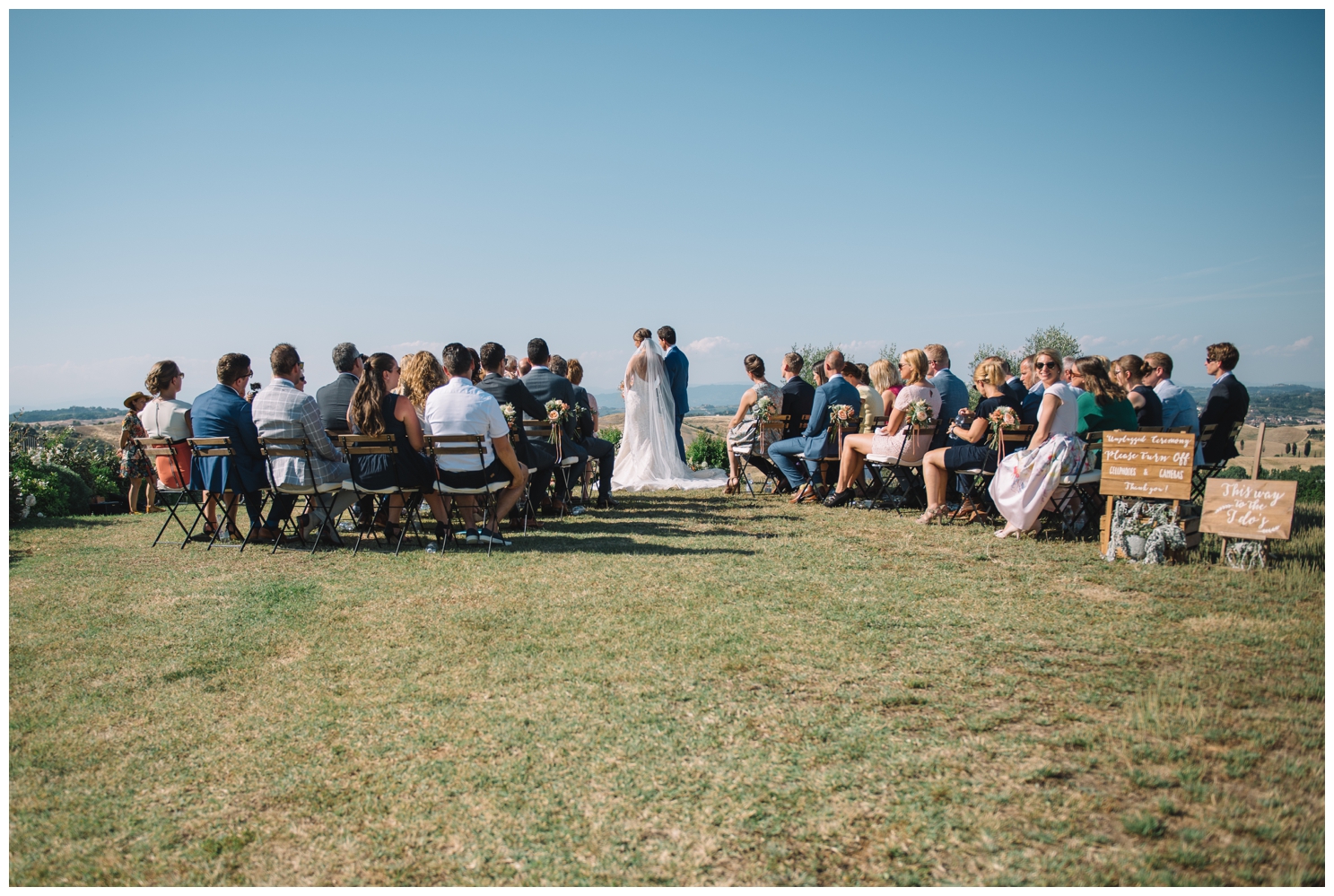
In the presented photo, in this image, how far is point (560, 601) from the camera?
17.8 ft

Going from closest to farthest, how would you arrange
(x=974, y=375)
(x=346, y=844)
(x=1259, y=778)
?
(x=346, y=844) < (x=1259, y=778) < (x=974, y=375)

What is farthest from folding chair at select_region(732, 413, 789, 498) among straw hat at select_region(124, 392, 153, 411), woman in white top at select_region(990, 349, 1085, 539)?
straw hat at select_region(124, 392, 153, 411)

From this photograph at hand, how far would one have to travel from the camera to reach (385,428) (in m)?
7.06

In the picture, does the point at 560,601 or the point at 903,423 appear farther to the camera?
the point at 903,423

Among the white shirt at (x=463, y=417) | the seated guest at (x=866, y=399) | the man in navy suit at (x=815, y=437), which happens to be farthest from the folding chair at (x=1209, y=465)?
the white shirt at (x=463, y=417)

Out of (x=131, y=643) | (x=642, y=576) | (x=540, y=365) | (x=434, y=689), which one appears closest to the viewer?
(x=434, y=689)

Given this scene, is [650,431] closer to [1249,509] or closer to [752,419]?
[752,419]

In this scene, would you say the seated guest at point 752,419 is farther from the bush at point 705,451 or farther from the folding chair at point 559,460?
the bush at point 705,451

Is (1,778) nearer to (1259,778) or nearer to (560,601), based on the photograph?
(560,601)

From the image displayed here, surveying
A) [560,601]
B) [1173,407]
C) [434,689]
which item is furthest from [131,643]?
[1173,407]

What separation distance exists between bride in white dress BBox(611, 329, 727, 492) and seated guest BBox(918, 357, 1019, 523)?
4.46m

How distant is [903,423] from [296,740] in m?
7.07

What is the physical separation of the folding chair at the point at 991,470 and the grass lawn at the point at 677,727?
1.96 meters

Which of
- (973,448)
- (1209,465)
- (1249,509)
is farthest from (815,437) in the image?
(1249,509)
